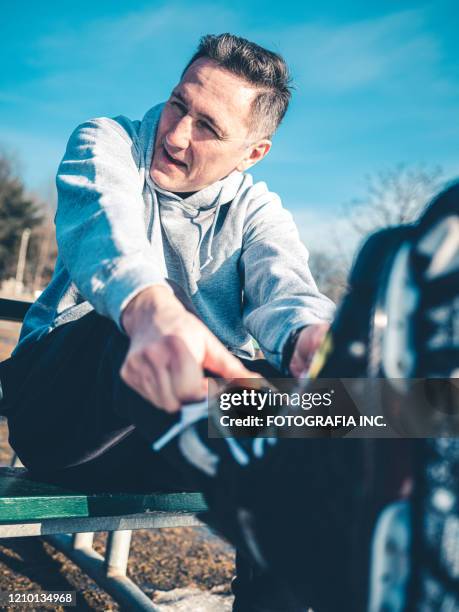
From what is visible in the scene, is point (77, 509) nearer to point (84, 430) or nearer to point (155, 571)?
point (84, 430)

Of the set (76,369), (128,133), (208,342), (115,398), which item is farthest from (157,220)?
(208,342)

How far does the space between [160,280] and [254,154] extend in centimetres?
119

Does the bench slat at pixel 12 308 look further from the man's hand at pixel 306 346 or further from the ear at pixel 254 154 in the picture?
the man's hand at pixel 306 346

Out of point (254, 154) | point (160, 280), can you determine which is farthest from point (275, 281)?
point (160, 280)

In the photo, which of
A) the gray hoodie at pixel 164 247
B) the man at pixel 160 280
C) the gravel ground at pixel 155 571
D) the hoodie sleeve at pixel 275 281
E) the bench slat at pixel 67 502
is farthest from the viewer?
the gravel ground at pixel 155 571

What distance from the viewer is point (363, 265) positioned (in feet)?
2.55

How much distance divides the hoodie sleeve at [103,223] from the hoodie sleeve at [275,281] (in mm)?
394

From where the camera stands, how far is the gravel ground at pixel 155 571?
2109mm

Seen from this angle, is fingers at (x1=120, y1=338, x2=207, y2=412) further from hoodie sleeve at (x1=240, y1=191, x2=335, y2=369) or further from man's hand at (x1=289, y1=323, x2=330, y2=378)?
hoodie sleeve at (x1=240, y1=191, x2=335, y2=369)

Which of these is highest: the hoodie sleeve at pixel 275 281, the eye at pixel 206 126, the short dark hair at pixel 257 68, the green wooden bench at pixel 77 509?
the short dark hair at pixel 257 68

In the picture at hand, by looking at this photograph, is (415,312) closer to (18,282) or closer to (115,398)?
(115,398)

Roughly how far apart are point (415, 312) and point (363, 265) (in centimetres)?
11

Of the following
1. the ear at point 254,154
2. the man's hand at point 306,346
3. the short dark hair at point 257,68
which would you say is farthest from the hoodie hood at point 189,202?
the man's hand at point 306,346

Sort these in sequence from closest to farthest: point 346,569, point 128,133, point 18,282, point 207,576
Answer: point 346,569 < point 128,133 < point 207,576 < point 18,282
